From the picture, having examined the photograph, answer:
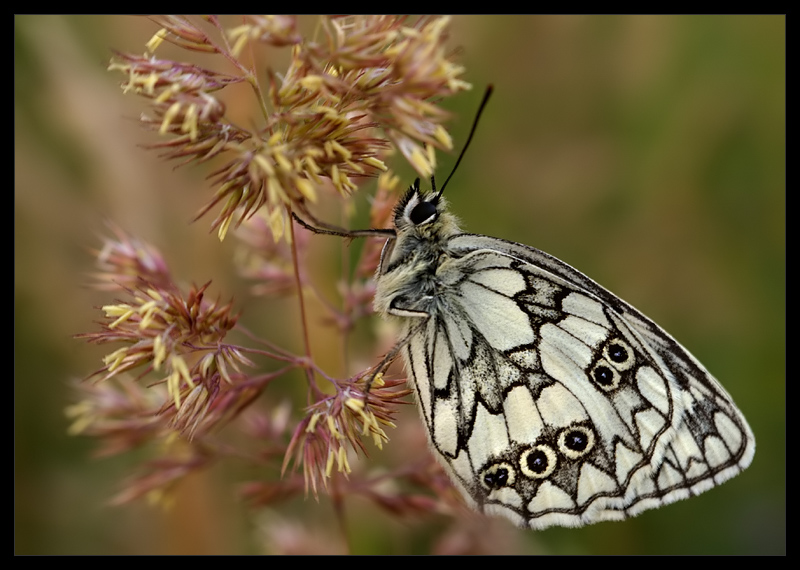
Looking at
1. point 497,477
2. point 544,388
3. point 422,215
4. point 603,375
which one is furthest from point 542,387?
point 422,215

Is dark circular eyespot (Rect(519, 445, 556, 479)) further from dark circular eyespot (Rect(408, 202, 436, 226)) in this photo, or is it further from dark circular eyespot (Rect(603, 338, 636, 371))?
dark circular eyespot (Rect(408, 202, 436, 226))

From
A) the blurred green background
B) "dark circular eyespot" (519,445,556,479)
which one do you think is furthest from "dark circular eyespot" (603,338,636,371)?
the blurred green background

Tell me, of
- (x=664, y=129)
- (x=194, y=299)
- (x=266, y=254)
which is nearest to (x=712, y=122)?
(x=664, y=129)

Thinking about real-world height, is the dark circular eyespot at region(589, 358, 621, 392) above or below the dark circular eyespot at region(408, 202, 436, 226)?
below

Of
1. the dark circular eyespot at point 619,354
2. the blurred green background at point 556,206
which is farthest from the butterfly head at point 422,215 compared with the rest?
the blurred green background at point 556,206

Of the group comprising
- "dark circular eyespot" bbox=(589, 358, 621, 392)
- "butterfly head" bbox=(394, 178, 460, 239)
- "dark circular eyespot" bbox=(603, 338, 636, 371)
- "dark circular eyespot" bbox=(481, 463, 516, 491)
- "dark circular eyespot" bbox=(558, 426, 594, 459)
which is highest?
"butterfly head" bbox=(394, 178, 460, 239)

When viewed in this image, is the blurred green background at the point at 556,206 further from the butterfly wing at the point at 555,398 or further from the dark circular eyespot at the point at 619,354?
the dark circular eyespot at the point at 619,354
